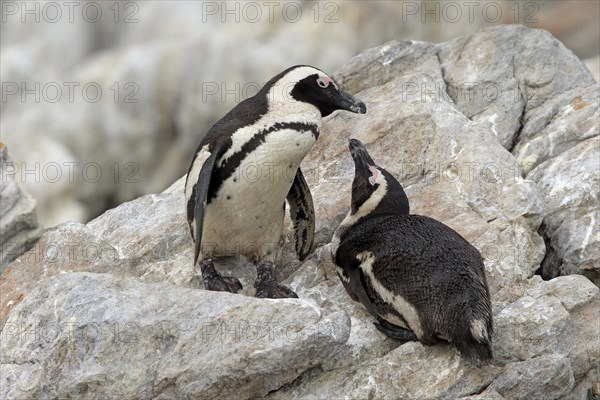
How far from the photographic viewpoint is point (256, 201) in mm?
5980

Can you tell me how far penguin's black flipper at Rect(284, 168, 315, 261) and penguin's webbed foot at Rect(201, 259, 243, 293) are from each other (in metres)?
0.52

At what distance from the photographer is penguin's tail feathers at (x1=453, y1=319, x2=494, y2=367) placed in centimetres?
486

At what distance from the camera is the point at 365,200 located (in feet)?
20.2

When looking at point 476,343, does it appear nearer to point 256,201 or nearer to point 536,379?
point 536,379

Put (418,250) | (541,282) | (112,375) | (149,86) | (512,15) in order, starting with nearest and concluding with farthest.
A: (112,375) → (418,250) → (541,282) → (149,86) → (512,15)

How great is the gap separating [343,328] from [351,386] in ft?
1.00

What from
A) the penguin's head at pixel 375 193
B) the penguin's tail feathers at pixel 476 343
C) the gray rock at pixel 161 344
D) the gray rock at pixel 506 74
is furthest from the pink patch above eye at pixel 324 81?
the penguin's tail feathers at pixel 476 343

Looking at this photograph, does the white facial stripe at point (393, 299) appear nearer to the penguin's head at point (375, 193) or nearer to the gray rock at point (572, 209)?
the penguin's head at point (375, 193)

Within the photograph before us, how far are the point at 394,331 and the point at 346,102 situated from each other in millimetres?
1655

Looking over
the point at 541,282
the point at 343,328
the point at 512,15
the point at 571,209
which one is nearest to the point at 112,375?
the point at 343,328

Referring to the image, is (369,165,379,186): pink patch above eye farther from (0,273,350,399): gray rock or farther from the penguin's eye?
(0,273,350,399): gray rock

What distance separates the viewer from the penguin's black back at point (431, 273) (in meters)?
4.97

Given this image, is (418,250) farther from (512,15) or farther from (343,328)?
(512,15)

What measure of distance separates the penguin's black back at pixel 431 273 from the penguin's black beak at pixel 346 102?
2.88ft
